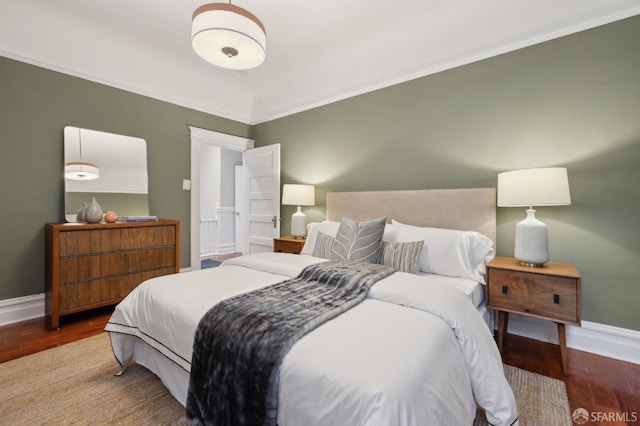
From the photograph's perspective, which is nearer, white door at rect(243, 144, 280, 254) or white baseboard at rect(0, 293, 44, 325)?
white baseboard at rect(0, 293, 44, 325)

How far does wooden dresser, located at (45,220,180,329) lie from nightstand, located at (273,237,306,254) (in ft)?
4.00

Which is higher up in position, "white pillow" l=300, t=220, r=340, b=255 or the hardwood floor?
"white pillow" l=300, t=220, r=340, b=255

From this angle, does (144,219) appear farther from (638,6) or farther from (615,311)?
(638,6)

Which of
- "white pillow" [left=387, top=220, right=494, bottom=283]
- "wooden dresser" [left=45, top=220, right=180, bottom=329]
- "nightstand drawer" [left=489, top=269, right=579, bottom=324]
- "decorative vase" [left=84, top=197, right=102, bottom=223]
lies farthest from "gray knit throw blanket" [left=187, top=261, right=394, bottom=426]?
"decorative vase" [left=84, top=197, right=102, bottom=223]

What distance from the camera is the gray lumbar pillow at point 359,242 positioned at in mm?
2303

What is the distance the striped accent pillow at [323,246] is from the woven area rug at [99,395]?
1481mm

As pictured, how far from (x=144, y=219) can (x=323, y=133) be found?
7.74 ft

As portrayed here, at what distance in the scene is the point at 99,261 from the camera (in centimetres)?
278

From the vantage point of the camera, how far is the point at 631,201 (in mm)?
2051

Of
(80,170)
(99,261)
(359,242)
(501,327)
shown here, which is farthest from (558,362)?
(80,170)

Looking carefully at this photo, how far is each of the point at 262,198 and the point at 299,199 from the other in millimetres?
960
